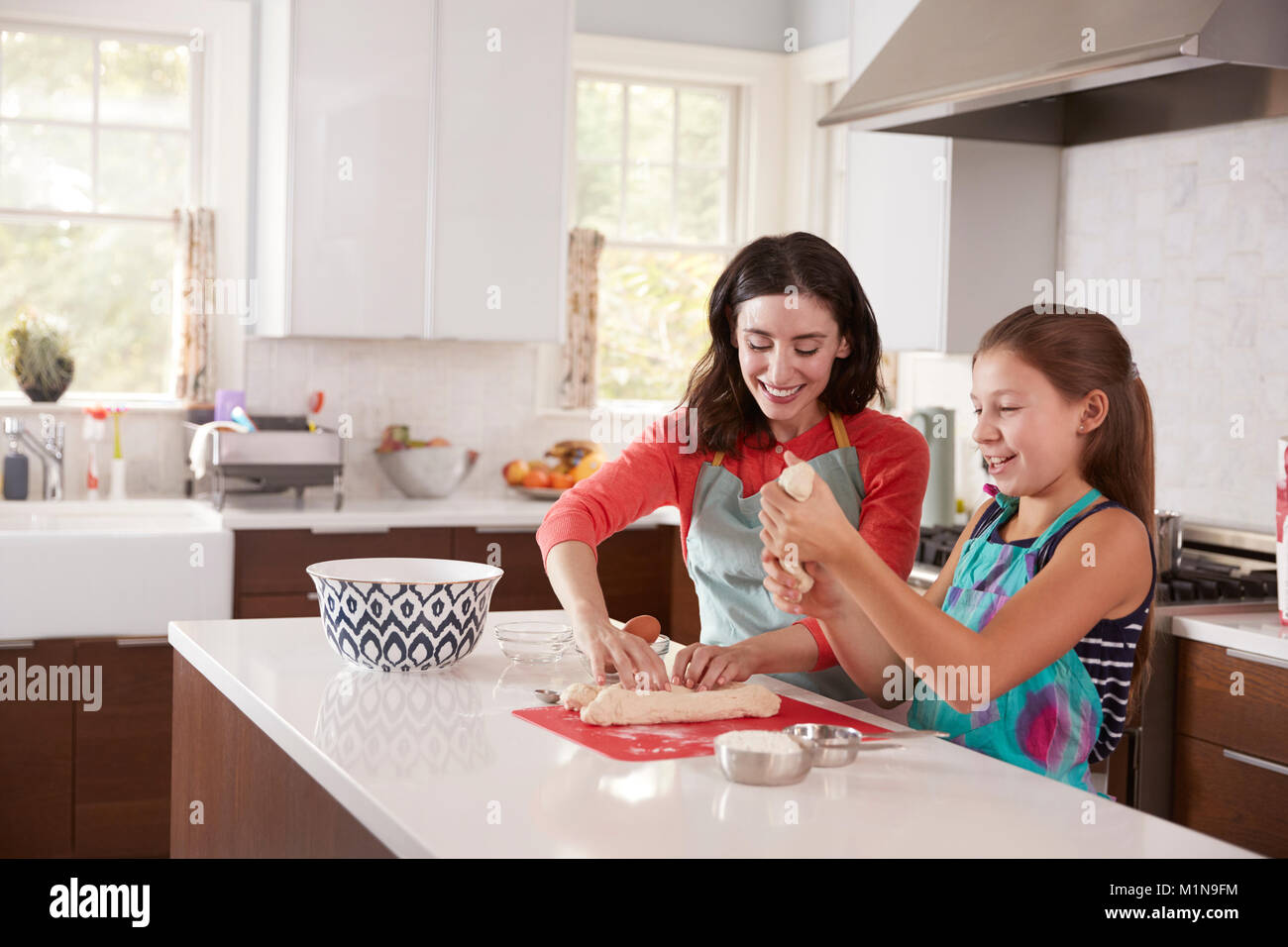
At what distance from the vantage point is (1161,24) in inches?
88.7

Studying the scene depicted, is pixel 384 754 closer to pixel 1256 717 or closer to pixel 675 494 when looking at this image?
pixel 675 494

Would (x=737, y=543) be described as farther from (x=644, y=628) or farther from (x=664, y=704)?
(x=664, y=704)

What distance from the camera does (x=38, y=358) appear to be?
3.84 metres

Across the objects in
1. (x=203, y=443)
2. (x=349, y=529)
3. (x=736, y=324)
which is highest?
(x=736, y=324)

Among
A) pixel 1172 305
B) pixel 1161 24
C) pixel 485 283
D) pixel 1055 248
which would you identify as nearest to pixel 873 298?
pixel 1055 248

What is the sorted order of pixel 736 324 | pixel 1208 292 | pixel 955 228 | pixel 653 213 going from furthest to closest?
pixel 653 213
pixel 955 228
pixel 1208 292
pixel 736 324

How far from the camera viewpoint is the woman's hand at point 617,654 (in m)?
1.60

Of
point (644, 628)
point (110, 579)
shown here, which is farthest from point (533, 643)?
point (110, 579)

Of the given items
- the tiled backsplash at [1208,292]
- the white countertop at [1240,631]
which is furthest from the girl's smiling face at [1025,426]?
the tiled backsplash at [1208,292]

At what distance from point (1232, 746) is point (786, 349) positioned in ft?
3.83

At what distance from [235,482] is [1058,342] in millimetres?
2923

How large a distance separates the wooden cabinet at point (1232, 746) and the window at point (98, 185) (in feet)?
9.93

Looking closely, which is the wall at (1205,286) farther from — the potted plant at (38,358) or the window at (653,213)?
the potted plant at (38,358)

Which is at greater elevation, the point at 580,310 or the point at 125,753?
the point at 580,310
